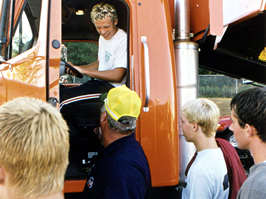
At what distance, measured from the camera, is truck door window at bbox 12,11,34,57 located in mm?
2486

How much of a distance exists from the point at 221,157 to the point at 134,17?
1241 mm

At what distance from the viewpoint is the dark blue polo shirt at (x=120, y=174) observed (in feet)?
5.71

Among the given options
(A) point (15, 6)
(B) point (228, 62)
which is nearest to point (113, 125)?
(A) point (15, 6)

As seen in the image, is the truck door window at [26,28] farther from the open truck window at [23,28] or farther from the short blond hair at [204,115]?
the short blond hair at [204,115]

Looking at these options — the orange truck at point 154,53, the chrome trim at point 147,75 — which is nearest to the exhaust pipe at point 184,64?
the orange truck at point 154,53

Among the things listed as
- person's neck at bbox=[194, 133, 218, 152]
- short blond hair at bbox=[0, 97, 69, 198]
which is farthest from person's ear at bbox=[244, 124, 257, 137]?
short blond hair at bbox=[0, 97, 69, 198]

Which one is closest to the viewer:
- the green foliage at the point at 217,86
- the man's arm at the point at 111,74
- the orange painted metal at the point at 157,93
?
the orange painted metal at the point at 157,93

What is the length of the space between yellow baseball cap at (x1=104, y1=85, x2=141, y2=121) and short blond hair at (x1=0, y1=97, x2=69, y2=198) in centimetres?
94

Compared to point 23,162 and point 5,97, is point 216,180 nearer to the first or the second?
point 23,162

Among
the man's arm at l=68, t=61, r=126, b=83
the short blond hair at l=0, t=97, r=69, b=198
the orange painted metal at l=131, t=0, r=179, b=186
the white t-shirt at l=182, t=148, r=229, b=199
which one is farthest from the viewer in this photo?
the man's arm at l=68, t=61, r=126, b=83

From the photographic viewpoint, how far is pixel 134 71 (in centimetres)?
257

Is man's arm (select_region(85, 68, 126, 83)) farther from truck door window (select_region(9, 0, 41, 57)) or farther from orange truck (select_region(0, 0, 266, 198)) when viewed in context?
truck door window (select_region(9, 0, 41, 57))

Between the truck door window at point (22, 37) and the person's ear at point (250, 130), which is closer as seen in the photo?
the person's ear at point (250, 130)

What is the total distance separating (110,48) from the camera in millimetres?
2811
